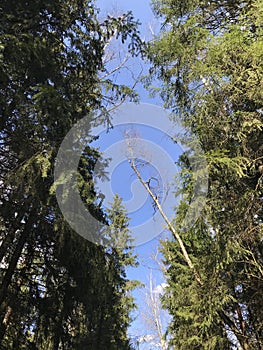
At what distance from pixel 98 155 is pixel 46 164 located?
275cm

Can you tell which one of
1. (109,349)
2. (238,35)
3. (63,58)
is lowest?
(109,349)

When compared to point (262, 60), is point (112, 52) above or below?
above

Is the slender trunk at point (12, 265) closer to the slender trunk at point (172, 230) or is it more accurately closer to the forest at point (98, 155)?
the forest at point (98, 155)

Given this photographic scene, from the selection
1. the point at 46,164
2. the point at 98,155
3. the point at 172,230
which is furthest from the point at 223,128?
the point at 172,230

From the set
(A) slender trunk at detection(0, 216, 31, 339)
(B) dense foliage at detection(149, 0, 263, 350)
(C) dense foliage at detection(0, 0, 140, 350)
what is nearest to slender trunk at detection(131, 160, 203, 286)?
(B) dense foliage at detection(149, 0, 263, 350)

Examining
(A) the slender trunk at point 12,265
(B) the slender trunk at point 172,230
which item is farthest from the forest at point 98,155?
(B) the slender trunk at point 172,230

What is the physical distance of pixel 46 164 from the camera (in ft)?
15.0

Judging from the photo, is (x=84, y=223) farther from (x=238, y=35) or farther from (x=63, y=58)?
(x=238, y=35)

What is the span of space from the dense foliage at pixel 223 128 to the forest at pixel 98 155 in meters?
0.02

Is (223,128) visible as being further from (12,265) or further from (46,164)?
(12,265)

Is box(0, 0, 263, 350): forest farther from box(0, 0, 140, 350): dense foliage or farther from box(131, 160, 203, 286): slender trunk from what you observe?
box(131, 160, 203, 286): slender trunk

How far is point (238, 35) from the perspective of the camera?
201 inches

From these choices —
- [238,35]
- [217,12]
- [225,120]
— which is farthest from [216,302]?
[217,12]

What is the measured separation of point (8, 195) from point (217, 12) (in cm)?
539
